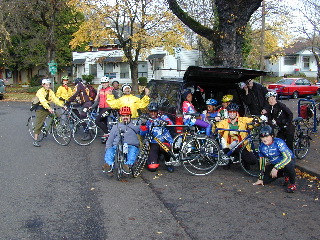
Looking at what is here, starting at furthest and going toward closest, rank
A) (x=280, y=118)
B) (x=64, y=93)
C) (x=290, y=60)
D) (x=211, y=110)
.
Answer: (x=290, y=60)
(x=64, y=93)
(x=211, y=110)
(x=280, y=118)

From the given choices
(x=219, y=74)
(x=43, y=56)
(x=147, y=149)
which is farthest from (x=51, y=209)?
(x=43, y=56)

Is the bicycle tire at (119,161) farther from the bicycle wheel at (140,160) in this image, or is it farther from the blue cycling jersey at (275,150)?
the blue cycling jersey at (275,150)

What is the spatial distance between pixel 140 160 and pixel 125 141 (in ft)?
1.59

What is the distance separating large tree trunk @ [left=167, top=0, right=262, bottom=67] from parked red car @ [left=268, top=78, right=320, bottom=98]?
16.8m

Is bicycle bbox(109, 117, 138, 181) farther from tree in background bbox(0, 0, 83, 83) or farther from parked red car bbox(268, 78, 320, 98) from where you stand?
parked red car bbox(268, 78, 320, 98)

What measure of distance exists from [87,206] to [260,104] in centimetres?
572

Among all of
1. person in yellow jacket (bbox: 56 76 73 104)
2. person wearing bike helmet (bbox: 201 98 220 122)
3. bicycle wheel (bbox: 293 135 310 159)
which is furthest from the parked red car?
person wearing bike helmet (bbox: 201 98 220 122)

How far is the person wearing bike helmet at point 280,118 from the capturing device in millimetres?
8195

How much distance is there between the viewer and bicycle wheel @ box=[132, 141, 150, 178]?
759cm

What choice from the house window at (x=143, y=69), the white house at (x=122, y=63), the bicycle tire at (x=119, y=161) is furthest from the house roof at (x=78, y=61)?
the bicycle tire at (x=119, y=161)

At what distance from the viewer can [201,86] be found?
10008 millimetres

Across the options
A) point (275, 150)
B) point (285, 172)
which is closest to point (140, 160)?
point (275, 150)

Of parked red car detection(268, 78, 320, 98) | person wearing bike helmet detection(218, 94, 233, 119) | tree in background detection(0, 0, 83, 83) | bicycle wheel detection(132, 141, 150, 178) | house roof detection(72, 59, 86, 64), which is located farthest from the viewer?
house roof detection(72, 59, 86, 64)

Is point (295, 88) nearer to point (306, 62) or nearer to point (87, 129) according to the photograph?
point (87, 129)
